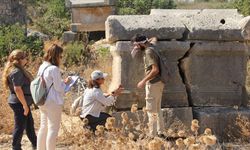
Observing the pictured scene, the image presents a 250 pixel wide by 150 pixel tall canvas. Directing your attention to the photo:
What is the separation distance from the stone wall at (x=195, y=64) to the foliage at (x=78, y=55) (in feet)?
20.1

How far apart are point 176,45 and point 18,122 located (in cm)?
242

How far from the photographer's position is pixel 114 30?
23.5ft

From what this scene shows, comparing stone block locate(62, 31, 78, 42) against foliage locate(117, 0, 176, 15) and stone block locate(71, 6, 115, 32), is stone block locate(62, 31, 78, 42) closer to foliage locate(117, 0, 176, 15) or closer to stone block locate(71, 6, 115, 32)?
stone block locate(71, 6, 115, 32)

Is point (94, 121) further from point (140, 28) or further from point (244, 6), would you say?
point (244, 6)

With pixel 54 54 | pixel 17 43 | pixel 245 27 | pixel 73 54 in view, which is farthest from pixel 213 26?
pixel 17 43

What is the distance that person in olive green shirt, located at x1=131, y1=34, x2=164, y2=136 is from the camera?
658cm

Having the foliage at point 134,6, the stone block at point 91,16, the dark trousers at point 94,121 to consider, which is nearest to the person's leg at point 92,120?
the dark trousers at point 94,121

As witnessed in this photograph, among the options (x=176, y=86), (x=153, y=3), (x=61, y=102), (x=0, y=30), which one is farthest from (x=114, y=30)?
(x=153, y=3)

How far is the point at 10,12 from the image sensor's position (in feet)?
60.4

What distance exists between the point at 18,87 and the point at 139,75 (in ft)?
5.92

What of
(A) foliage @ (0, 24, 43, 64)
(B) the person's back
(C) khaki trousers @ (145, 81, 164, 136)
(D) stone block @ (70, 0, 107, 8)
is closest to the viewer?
(B) the person's back

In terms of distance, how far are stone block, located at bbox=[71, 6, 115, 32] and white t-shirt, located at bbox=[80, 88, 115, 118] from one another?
37.8 ft

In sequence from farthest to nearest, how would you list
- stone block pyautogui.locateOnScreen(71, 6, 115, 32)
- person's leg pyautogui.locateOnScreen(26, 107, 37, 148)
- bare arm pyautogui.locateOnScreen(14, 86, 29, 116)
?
stone block pyautogui.locateOnScreen(71, 6, 115, 32)
person's leg pyautogui.locateOnScreen(26, 107, 37, 148)
bare arm pyautogui.locateOnScreen(14, 86, 29, 116)

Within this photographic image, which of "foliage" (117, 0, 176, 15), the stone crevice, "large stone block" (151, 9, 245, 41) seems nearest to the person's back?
the stone crevice
